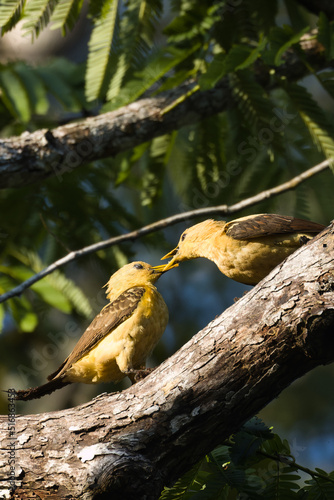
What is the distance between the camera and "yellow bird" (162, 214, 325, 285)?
14.6ft

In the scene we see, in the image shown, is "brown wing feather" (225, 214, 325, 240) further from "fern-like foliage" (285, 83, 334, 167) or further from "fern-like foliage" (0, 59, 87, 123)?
"fern-like foliage" (0, 59, 87, 123)

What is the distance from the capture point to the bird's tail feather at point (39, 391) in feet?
13.2

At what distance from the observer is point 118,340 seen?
14.9 ft

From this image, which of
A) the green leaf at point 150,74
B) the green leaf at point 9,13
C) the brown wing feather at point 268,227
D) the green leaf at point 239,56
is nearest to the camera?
the brown wing feather at point 268,227

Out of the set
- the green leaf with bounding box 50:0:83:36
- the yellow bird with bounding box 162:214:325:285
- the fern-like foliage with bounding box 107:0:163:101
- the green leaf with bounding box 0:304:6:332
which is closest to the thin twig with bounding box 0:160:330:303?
the green leaf with bounding box 0:304:6:332

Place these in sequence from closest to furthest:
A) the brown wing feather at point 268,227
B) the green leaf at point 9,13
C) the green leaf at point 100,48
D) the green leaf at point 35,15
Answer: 1. the brown wing feather at point 268,227
2. the green leaf at point 9,13
3. the green leaf at point 35,15
4. the green leaf at point 100,48

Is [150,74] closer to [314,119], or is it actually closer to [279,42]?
[279,42]

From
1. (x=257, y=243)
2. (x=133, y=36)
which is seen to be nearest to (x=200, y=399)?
(x=257, y=243)

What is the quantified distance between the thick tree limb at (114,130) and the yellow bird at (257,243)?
2.45 m

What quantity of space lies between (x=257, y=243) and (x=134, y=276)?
1.09 metres

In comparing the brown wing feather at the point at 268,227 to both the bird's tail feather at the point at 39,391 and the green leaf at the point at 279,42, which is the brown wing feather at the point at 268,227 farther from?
the bird's tail feather at the point at 39,391

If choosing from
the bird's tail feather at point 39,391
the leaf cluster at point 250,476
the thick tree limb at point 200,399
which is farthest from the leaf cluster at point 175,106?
the leaf cluster at point 250,476

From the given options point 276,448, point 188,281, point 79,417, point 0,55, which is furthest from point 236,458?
point 0,55

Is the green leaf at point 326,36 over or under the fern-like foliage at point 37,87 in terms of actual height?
under
